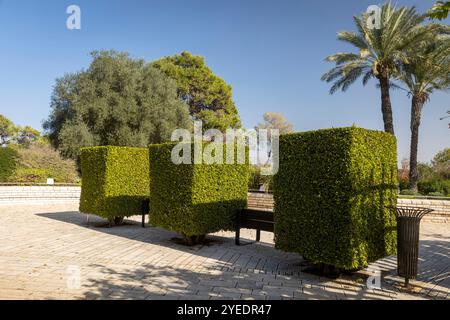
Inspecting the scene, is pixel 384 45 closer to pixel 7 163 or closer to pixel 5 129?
pixel 7 163

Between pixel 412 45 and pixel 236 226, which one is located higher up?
pixel 412 45

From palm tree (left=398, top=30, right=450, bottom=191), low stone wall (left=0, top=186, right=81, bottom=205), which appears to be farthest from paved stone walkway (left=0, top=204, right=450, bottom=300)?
palm tree (left=398, top=30, right=450, bottom=191)

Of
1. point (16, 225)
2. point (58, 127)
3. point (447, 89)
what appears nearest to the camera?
point (16, 225)

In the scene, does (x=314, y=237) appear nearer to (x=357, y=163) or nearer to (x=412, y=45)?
(x=357, y=163)

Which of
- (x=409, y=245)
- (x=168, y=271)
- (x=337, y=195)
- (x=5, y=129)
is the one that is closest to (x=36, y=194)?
(x=168, y=271)

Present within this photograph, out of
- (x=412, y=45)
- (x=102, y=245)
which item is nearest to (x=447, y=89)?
(x=412, y=45)

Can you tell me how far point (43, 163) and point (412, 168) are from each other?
24.6 metres

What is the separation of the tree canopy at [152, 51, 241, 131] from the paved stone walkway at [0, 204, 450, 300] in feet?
95.2

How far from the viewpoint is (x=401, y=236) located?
5.42m

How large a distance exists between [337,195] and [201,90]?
115 feet

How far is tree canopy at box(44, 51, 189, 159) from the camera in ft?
80.0

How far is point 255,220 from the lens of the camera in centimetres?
823

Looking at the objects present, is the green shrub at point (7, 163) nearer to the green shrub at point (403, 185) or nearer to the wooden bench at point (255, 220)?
the wooden bench at point (255, 220)

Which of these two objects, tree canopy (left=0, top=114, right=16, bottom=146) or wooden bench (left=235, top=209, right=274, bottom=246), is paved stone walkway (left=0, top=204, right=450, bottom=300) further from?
tree canopy (left=0, top=114, right=16, bottom=146)
